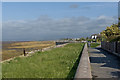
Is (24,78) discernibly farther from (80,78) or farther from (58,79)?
(80,78)

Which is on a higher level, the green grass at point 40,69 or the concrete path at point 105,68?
the green grass at point 40,69

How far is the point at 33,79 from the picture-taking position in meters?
7.00

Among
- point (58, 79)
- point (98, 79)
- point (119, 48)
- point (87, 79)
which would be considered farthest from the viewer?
point (119, 48)

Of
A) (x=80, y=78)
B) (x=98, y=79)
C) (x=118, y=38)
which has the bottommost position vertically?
(x=98, y=79)

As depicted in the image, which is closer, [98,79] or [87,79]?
[87,79]

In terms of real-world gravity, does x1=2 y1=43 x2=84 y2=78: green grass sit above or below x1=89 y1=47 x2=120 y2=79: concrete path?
above

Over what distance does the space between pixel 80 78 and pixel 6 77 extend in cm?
357

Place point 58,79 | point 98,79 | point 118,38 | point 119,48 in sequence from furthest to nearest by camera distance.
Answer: point 119,48
point 118,38
point 98,79
point 58,79

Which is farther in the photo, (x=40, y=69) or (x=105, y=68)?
(x=105, y=68)

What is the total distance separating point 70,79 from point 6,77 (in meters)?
2.74

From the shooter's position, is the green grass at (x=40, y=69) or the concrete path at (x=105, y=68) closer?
the green grass at (x=40, y=69)

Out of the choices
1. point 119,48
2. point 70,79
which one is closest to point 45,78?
point 70,79

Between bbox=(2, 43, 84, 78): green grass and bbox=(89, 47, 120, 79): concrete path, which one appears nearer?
bbox=(2, 43, 84, 78): green grass

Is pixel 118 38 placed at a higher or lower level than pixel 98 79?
higher
